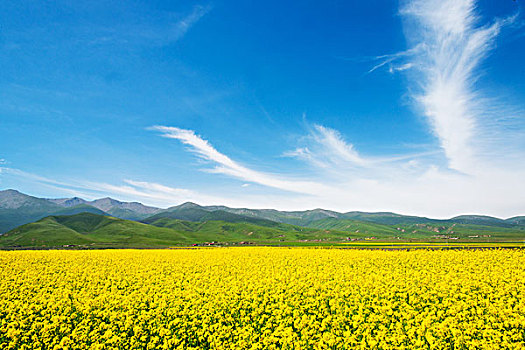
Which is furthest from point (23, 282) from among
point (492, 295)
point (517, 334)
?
point (492, 295)

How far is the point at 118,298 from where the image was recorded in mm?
17469

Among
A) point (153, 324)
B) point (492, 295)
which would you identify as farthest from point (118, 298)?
point (492, 295)

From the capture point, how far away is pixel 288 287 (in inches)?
771

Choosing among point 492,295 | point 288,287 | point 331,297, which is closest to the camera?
point 492,295

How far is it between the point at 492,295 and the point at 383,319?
349 inches

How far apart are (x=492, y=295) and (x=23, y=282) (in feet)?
112

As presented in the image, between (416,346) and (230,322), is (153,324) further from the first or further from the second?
(416,346)

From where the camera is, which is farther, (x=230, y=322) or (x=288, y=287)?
(x=288, y=287)

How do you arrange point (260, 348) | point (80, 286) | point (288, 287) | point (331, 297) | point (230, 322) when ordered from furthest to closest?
1. point (80, 286)
2. point (288, 287)
3. point (331, 297)
4. point (230, 322)
5. point (260, 348)

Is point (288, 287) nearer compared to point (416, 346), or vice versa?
point (416, 346)

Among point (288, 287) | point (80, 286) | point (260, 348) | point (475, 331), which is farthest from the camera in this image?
point (80, 286)

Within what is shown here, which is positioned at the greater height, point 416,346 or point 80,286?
point 416,346

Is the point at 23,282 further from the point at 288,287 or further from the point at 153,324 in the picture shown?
the point at 288,287

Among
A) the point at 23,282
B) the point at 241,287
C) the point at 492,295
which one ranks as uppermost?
the point at 492,295
